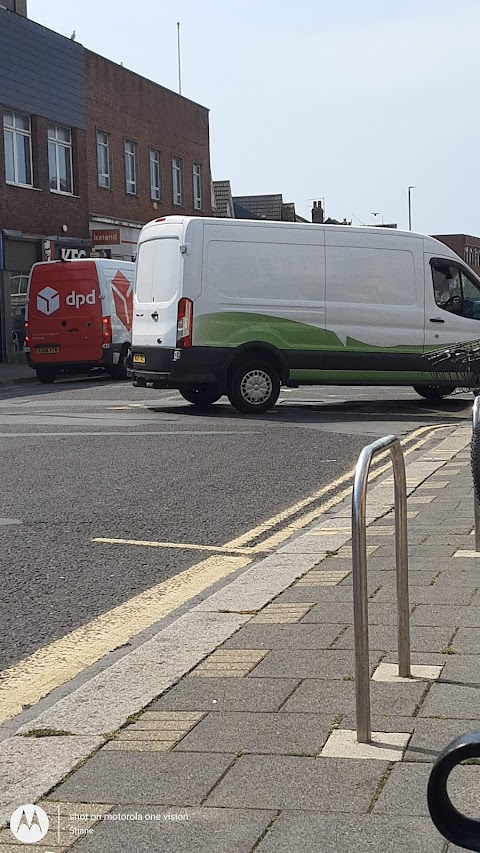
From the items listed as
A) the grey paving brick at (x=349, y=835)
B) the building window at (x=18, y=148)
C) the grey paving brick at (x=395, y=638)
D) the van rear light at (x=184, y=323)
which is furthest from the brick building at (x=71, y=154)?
the grey paving brick at (x=349, y=835)

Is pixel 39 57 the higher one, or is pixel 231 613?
pixel 39 57

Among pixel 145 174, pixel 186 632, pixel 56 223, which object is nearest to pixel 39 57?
pixel 56 223

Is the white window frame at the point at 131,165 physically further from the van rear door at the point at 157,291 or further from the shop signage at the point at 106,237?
the van rear door at the point at 157,291

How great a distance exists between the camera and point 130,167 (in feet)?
142

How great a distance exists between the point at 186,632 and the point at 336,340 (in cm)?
1267

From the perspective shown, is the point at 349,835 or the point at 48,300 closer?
the point at 349,835

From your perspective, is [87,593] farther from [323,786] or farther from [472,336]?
[472,336]

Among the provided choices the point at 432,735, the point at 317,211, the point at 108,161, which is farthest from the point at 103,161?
the point at 317,211

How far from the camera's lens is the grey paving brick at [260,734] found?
3869mm

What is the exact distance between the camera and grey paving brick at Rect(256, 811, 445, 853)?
10.3ft

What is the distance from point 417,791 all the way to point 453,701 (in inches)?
32.8

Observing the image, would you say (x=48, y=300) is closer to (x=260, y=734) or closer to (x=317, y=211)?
(x=260, y=734)

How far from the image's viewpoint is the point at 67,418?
670 inches

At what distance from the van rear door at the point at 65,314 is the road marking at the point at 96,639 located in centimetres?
1959
